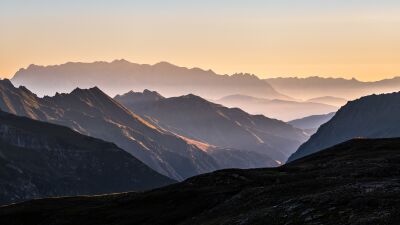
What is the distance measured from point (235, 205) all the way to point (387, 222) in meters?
33.6

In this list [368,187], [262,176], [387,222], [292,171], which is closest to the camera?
[387,222]

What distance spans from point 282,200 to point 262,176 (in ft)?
100

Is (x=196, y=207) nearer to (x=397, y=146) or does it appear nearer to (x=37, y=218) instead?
(x=37, y=218)

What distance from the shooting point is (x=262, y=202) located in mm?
74312

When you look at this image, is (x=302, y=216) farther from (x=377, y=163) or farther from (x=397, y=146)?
(x=397, y=146)

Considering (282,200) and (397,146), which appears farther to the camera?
(397,146)

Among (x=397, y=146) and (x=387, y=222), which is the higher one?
(x=397, y=146)

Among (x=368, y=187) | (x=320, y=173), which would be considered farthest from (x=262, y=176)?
(x=368, y=187)

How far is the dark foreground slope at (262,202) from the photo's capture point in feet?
191

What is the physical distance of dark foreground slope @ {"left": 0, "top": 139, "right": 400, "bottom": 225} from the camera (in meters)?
58.2

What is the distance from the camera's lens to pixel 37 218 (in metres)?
115

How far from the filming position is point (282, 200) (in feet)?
236

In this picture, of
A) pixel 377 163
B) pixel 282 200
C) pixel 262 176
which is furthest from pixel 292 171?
pixel 282 200

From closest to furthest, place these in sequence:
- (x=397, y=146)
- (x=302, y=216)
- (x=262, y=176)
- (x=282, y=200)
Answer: (x=302, y=216) → (x=282, y=200) → (x=262, y=176) → (x=397, y=146)
